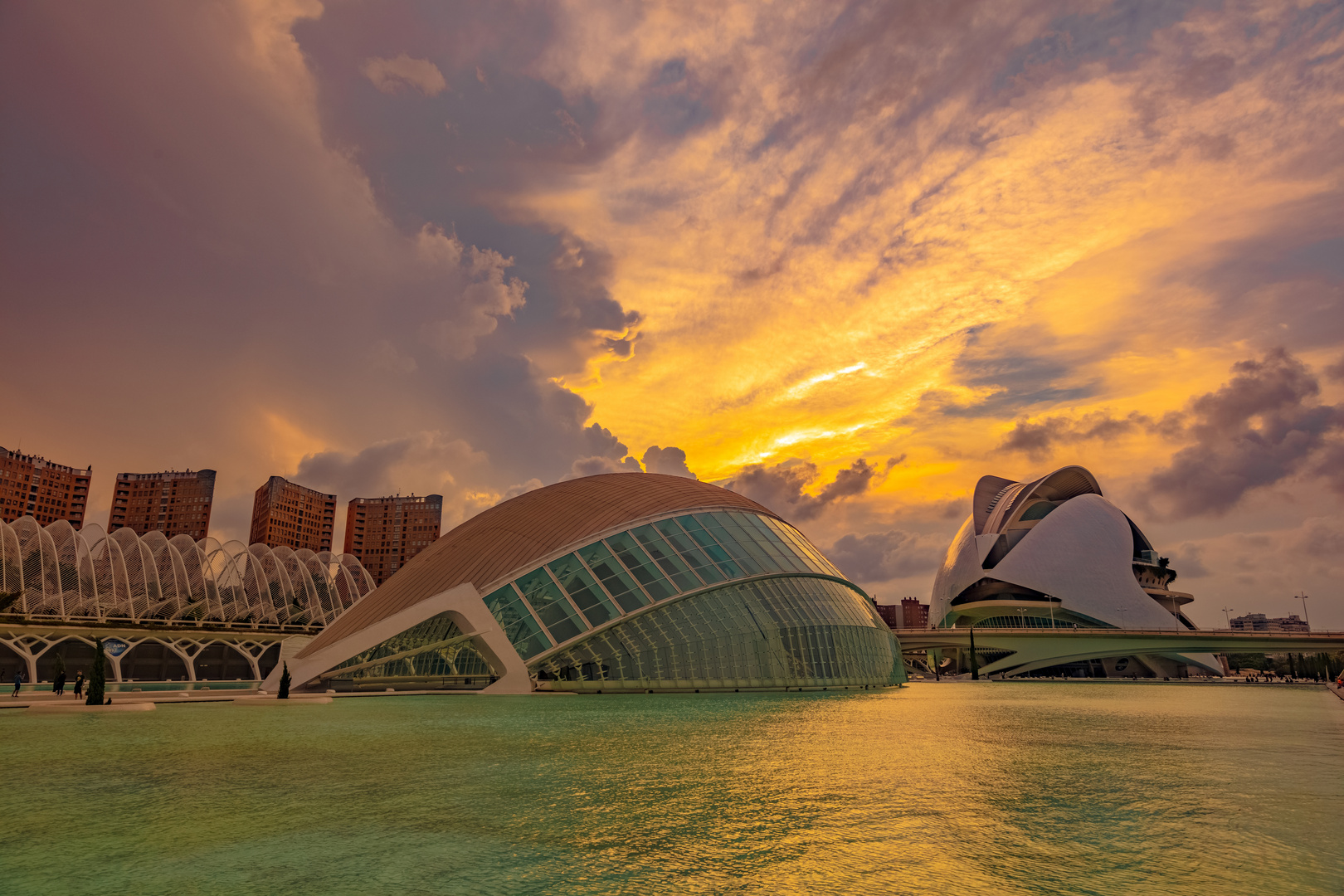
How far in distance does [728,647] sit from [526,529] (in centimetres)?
1197

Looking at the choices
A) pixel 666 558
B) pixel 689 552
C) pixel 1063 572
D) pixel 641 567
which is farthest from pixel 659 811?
pixel 1063 572

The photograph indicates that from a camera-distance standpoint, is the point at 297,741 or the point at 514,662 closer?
the point at 297,741

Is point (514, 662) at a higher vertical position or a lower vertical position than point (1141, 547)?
lower

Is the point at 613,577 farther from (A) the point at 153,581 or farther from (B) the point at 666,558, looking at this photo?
(A) the point at 153,581

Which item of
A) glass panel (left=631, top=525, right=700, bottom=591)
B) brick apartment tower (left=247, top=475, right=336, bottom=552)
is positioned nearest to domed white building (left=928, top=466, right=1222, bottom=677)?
glass panel (left=631, top=525, right=700, bottom=591)

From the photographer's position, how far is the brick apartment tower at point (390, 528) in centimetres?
16888

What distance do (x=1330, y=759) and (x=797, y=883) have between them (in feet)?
47.5

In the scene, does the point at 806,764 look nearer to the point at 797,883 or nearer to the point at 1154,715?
the point at 797,883

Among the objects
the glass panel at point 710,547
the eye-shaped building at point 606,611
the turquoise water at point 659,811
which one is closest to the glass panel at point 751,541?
the eye-shaped building at point 606,611

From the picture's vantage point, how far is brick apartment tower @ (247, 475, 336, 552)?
15388 centimetres

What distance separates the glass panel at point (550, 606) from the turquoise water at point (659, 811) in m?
14.0

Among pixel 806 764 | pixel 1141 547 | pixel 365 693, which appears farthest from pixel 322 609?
pixel 1141 547

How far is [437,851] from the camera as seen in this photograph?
24.1 ft

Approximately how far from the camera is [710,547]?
39219mm
